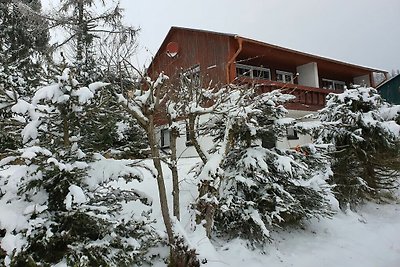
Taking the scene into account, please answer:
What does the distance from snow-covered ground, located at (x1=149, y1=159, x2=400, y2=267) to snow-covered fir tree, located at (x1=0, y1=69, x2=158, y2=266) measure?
1212 millimetres

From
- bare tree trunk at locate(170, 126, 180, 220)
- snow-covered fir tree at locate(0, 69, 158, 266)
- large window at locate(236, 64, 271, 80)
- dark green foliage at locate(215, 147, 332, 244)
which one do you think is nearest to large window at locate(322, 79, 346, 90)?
large window at locate(236, 64, 271, 80)

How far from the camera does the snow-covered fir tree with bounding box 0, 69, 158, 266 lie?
4055 millimetres

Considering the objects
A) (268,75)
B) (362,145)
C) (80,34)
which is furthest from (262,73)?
(362,145)

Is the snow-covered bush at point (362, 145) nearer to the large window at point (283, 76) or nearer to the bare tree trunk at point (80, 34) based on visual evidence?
the large window at point (283, 76)

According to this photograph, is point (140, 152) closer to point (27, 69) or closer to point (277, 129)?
point (277, 129)

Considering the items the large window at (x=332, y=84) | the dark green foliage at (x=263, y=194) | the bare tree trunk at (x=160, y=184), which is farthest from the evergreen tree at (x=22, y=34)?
the large window at (x=332, y=84)

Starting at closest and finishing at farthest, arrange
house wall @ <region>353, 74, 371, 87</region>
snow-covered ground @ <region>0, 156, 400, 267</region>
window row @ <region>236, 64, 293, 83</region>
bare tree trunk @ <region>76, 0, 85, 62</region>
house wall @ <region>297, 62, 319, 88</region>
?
1. snow-covered ground @ <region>0, 156, 400, 267</region>
2. bare tree trunk @ <region>76, 0, 85, 62</region>
3. window row @ <region>236, 64, 293, 83</region>
4. house wall @ <region>297, 62, 319, 88</region>
5. house wall @ <region>353, 74, 371, 87</region>

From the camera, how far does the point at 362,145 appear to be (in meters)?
9.47

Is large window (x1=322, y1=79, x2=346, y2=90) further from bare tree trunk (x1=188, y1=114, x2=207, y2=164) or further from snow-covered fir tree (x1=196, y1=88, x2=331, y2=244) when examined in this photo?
bare tree trunk (x1=188, y1=114, x2=207, y2=164)

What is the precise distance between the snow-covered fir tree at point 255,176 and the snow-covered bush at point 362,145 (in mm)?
1662

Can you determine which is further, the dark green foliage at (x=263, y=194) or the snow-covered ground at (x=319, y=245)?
the dark green foliage at (x=263, y=194)

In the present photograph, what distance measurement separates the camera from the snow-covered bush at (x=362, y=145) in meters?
9.07

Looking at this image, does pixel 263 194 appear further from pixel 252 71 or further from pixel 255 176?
pixel 252 71

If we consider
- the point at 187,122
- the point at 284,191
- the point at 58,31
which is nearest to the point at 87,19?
the point at 58,31
